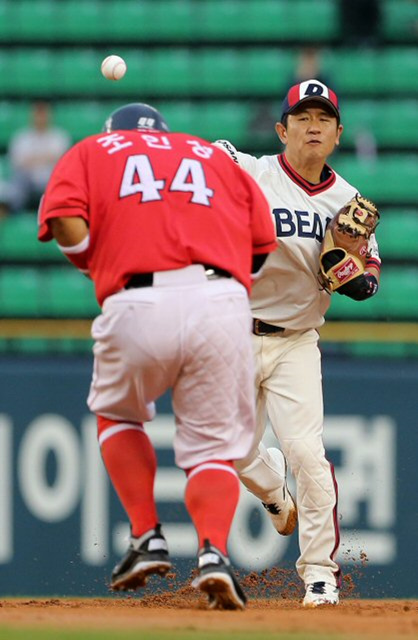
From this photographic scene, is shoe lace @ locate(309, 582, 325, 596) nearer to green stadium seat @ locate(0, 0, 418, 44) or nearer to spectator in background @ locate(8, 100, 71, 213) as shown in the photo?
spectator in background @ locate(8, 100, 71, 213)

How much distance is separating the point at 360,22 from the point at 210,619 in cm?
721

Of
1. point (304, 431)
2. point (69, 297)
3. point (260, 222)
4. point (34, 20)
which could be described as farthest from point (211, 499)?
point (34, 20)

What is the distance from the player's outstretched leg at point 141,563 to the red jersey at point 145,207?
88 centimetres

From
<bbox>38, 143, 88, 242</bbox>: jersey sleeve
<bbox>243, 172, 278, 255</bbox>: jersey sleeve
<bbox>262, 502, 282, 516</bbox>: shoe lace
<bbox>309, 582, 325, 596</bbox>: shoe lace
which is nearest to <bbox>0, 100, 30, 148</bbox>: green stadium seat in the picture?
<bbox>262, 502, 282, 516</bbox>: shoe lace

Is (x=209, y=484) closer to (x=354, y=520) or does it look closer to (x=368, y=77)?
(x=354, y=520)

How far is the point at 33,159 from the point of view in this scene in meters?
10.2

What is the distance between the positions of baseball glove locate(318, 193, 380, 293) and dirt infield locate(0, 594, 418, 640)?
4.67 ft

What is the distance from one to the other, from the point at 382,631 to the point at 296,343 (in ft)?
6.57

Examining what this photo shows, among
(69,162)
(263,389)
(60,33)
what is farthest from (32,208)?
(69,162)

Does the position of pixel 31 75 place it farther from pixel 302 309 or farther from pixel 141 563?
pixel 141 563

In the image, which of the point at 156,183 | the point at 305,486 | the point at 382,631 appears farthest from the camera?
the point at 305,486

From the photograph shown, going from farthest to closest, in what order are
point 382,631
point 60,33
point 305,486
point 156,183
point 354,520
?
1. point 60,33
2. point 354,520
3. point 305,486
4. point 156,183
5. point 382,631

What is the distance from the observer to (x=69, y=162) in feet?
15.8

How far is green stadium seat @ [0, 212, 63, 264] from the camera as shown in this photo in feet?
33.6
